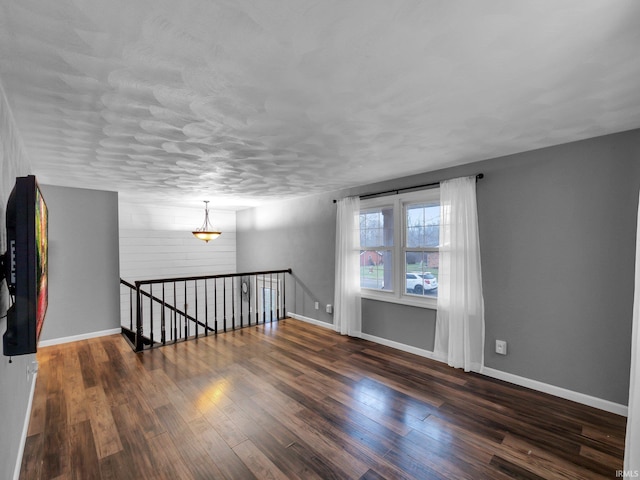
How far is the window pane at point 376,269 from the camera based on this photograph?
158 inches

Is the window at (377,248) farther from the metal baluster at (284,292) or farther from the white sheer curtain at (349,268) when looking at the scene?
the metal baluster at (284,292)

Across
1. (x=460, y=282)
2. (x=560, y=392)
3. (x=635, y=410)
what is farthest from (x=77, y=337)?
(x=560, y=392)

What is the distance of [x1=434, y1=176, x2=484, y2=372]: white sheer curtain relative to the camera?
3.07 meters

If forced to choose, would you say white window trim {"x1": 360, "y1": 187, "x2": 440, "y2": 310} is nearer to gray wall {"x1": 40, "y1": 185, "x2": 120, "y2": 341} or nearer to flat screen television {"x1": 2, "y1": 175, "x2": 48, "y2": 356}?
flat screen television {"x1": 2, "y1": 175, "x2": 48, "y2": 356}

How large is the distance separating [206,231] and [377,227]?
3457 millimetres

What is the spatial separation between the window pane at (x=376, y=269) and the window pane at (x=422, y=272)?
10.6 inches

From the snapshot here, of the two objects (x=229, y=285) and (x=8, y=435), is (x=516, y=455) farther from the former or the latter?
(x=229, y=285)

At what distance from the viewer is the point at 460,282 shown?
3.16 metres

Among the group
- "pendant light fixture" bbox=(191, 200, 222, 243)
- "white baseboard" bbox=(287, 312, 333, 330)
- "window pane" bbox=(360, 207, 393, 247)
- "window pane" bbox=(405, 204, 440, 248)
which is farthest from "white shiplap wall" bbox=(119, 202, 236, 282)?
"window pane" bbox=(405, 204, 440, 248)

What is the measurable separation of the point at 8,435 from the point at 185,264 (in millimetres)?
5206

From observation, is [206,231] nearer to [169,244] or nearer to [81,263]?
[169,244]

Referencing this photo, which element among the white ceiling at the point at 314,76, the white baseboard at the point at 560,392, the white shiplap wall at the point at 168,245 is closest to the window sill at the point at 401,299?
the white baseboard at the point at 560,392

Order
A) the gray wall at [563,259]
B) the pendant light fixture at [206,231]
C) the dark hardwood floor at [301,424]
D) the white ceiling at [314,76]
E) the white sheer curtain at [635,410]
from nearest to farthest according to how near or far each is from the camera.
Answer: the white ceiling at [314,76] → the white sheer curtain at [635,410] → the dark hardwood floor at [301,424] → the gray wall at [563,259] → the pendant light fixture at [206,231]

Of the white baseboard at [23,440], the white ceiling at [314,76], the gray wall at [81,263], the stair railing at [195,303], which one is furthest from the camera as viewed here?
the stair railing at [195,303]
